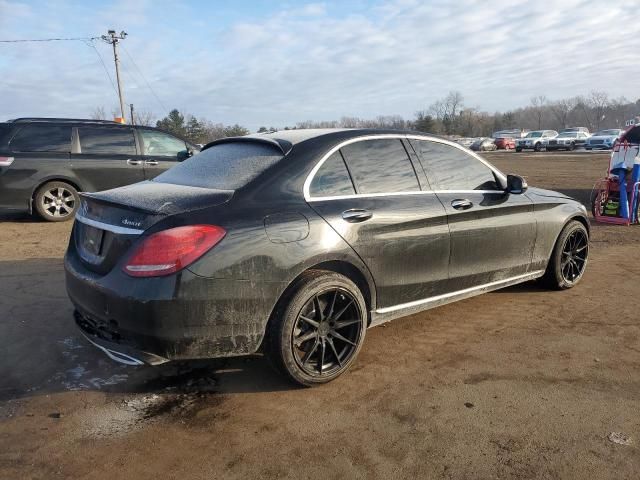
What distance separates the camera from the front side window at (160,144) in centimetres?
970

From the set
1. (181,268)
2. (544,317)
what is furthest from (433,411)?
(544,317)

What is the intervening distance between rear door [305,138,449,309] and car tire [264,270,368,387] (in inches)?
11.0

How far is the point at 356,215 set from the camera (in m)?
3.47

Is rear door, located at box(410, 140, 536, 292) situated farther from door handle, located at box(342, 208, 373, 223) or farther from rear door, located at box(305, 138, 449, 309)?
door handle, located at box(342, 208, 373, 223)

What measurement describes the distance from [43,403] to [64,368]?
1.60ft

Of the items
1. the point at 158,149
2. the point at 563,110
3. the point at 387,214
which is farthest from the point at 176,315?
the point at 563,110

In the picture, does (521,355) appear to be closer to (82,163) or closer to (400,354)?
(400,354)

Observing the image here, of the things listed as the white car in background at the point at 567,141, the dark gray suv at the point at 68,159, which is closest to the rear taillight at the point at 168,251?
the dark gray suv at the point at 68,159

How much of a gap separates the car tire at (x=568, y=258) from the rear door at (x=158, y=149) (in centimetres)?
683

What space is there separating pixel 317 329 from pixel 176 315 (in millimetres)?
916

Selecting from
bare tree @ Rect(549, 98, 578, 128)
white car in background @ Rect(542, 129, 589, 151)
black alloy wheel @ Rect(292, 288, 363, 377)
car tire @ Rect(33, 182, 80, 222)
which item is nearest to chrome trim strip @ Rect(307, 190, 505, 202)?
black alloy wheel @ Rect(292, 288, 363, 377)

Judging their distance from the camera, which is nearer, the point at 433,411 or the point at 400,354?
the point at 433,411

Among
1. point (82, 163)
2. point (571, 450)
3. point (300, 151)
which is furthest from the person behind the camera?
point (82, 163)

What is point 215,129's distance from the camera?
57219 millimetres
